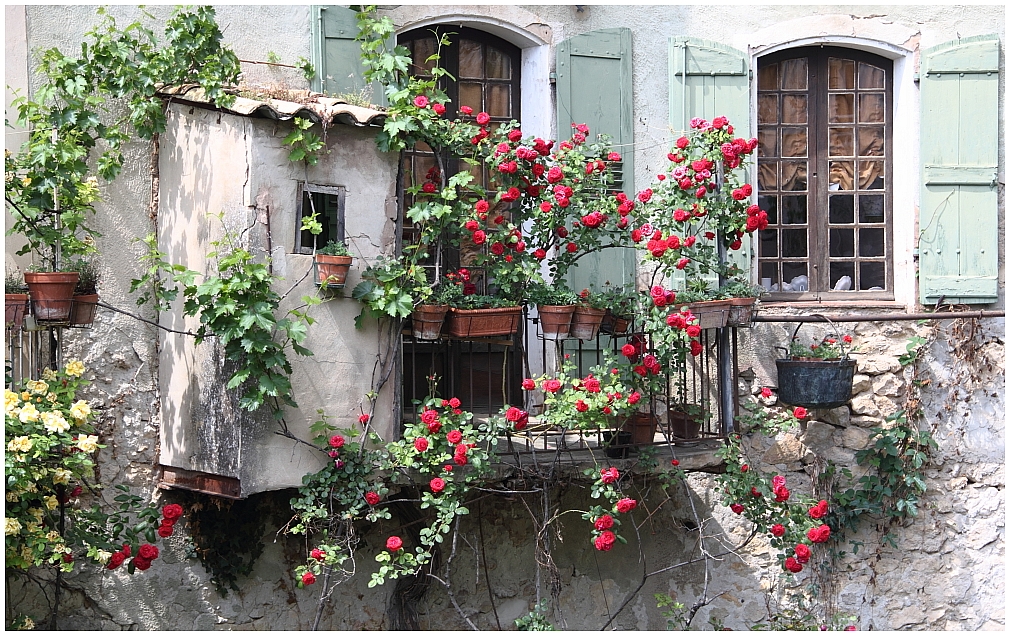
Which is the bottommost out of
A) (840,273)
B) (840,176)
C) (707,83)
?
(840,273)

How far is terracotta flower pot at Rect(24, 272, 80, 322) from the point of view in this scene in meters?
4.68

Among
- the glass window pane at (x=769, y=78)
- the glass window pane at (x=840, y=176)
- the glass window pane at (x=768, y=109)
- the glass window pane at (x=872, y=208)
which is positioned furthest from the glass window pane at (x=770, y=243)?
the glass window pane at (x=769, y=78)

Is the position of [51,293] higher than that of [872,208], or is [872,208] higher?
[872,208]

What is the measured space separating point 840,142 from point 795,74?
0.52 metres

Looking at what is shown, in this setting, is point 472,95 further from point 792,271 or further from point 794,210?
point 792,271

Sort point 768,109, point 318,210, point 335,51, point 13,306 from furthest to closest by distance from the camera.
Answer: point 768,109
point 335,51
point 318,210
point 13,306

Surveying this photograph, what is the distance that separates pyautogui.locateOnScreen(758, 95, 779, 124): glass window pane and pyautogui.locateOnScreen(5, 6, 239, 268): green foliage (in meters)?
3.29

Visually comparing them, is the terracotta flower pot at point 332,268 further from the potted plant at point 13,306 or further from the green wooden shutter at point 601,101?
the green wooden shutter at point 601,101

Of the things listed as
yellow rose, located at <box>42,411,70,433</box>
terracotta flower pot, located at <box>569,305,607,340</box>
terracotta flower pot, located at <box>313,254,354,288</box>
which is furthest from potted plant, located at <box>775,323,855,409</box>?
yellow rose, located at <box>42,411,70,433</box>

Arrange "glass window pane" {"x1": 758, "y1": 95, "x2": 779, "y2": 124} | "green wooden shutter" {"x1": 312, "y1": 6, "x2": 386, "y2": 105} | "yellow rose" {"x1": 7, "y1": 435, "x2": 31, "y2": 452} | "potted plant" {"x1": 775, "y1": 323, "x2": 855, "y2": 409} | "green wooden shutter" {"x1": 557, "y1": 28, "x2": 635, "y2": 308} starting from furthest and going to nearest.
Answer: "glass window pane" {"x1": 758, "y1": 95, "x2": 779, "y2": 124} < "green wooden shutter" {"x1": 557, "y1": 28, "x2": 635, "y2": 308} < "potted plant" {"x1": 775, "y1": 323, "x2": 855, "y2": 409} < "green wooden shutter" {"x1": 312, "y1": 6, "x2": 386, "y2": 105} < "yellow rose" {"x1": 7, "y1": 435, "x2": 31, "y2": 452}

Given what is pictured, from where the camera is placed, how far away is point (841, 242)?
6594mm

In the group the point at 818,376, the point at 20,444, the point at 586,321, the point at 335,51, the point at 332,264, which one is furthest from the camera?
the point at 818,376

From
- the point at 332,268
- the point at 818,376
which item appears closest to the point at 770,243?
the point at 818,376

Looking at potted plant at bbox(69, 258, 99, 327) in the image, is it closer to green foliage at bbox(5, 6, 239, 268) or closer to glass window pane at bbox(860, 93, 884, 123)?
green foliage at bbox(5, 6, 239, 268)
